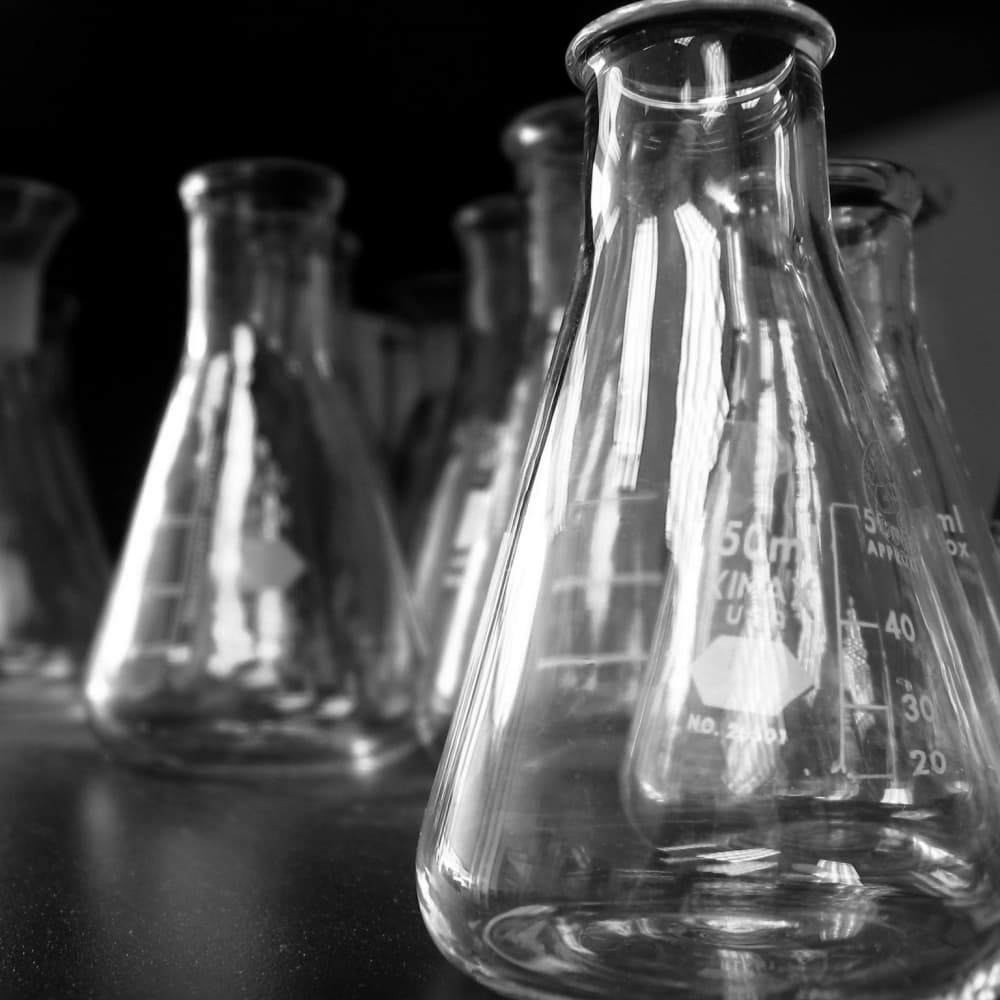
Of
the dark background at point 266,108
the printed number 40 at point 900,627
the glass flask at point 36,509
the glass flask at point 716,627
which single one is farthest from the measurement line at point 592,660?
the glass flask at point 36,509

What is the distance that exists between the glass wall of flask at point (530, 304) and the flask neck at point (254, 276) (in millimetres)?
168

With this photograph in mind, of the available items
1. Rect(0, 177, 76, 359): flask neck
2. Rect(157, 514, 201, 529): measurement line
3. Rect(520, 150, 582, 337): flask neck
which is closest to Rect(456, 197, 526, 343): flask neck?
Rect(520, 150, 582, 337): flask neck

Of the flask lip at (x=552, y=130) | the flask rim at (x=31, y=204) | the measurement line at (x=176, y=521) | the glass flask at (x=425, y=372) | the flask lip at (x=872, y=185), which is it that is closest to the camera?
the flask lip at (x=872, y=185)

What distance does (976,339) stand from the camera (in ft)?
2.74

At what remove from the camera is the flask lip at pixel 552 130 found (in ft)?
2.48

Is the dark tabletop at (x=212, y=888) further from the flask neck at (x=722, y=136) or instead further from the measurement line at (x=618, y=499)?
the flask neck at (x=722, y=136)

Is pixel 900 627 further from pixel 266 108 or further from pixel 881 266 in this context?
pixel 266 108

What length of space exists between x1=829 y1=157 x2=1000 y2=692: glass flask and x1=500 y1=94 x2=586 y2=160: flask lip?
214 mm

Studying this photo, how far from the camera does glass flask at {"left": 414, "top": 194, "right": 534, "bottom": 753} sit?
2.65 feet

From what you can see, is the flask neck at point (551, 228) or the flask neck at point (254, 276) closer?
the flask neck at point (551, 228)

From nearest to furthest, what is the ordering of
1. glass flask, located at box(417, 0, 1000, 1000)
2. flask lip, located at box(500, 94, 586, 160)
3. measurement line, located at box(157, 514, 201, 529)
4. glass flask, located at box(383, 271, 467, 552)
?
glass flask, located at box(417, 0, 1000, 1000) < flask lip, located at box(500, 94, 586, 160) < measurement line, located at box(157, 514, 201, 529) < glass flask, located at box(383, 271, 467, 552)

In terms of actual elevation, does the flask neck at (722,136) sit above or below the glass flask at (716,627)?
above

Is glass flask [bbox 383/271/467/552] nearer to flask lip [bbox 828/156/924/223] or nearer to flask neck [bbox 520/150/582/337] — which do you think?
flask neck [bbox 520/150/582/337]

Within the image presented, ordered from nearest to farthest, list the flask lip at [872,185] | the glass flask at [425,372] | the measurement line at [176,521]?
the flask lip at [872,185]
the measurement line at [176,521]
the glass flask at [425,372]
